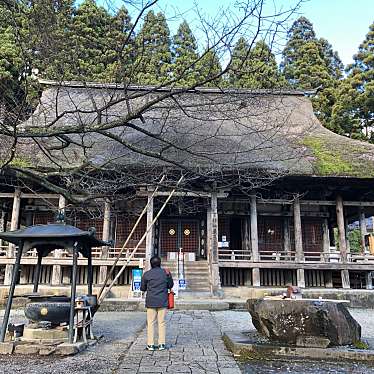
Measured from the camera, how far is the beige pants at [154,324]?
5.68m

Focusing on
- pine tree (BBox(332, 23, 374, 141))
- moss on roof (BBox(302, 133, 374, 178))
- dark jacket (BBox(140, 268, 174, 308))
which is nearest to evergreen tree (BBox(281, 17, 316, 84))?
pine tree (BBox(332, 23, 374, 141))

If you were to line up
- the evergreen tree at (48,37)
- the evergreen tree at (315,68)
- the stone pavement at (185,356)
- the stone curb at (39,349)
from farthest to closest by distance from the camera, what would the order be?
1. the evergreen tree at (315,68)
2. the stone curb at (39,349)
3. the evergreen tree at (48,37)
4. the stone pavement at (185,356)

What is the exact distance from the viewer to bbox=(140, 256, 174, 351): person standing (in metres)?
5.71

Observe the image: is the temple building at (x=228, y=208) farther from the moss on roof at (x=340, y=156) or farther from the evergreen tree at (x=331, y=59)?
the evergreen tree at (x=331, y=59)

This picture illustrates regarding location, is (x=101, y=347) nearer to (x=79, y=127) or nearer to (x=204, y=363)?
(x=204, y=363)

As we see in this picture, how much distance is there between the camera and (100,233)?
1695cm

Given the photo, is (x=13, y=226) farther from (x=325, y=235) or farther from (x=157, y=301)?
(x=325, y=235)

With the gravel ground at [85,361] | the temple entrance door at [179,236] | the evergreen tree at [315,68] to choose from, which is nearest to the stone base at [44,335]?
the gravel ground at [85,361]

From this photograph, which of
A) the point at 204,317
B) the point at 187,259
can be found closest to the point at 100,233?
the point at 187,259

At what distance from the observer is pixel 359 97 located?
24.8 m

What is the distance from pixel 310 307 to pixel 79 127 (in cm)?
418

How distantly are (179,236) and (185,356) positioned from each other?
12395mm

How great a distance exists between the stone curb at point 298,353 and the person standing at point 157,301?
3.80 feet

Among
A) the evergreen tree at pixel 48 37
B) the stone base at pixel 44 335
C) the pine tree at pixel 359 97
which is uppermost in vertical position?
the pine tree at pixel 359 97
